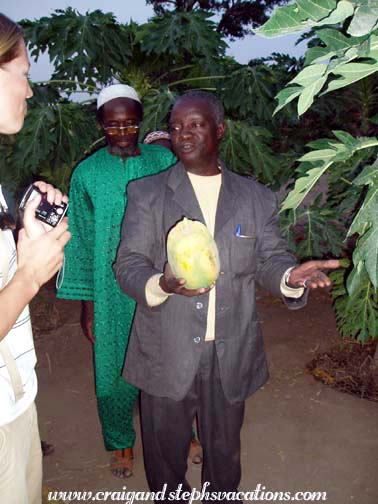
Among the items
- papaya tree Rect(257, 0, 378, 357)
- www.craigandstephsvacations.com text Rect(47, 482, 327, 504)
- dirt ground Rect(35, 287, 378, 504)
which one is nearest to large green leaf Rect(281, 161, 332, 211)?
papaya tree Rect(257, 0, 378, 357)

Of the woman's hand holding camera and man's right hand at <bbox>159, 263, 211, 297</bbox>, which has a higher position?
the woman's hand holding camera

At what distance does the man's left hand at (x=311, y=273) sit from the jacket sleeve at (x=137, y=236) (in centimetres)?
47

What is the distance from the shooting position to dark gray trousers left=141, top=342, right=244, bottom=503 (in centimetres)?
175

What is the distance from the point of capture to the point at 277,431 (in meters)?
2.80

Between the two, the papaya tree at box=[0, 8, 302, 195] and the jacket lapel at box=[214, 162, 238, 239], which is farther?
the papaya tree at box=[0, 8, 302, 195]

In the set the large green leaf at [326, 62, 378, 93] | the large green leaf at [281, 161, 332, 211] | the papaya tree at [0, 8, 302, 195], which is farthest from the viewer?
the papaya tree at [0, 8, 302, 195]

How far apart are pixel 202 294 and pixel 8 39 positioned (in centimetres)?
95

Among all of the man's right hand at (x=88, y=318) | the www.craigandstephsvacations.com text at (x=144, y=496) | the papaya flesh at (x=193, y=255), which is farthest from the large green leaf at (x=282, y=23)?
the www.craigandstephsvacations.com text at (x=144, y=496)

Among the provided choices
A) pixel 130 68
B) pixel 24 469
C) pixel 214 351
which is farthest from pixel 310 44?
pixel 24 469

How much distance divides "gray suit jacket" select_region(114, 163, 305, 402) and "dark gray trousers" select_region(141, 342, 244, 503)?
62mm

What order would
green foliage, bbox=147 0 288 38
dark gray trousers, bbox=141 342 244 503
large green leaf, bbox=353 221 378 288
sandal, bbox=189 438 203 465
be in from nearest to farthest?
1. large green leaf, bbox=353 221 378 288
2. dark gray trousers, bbox=141 342 244 503
3. sandal, bbox=189 438 203 465
4. green foliage, bbox=147 0 288 38

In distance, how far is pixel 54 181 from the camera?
330 centimetres

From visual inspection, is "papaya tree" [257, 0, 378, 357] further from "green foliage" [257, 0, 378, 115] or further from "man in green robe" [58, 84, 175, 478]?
"man in green robe" [58, 84, 175, 478]

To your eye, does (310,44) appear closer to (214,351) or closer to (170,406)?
(214,351)
